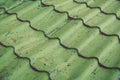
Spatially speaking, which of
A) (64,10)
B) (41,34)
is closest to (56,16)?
(64,10)

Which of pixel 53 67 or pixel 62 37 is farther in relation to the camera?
pixel 62 37

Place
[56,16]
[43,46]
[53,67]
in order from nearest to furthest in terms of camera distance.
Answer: [53,67]
[43,46]
[56,16]

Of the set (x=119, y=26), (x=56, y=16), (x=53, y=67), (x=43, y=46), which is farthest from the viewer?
(x=56, y=16)

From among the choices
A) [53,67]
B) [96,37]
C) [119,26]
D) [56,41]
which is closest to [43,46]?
[56,41]

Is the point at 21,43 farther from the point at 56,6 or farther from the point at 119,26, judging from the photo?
the point at 119,26

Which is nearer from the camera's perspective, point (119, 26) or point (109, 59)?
point (109, 59)

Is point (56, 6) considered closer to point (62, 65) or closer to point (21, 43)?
point (21, 43)
